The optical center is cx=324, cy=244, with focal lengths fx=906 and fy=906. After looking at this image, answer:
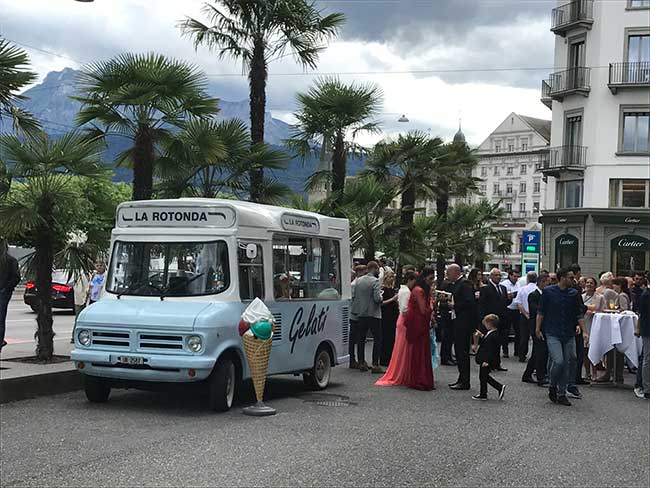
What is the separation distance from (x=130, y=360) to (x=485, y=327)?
6.09 m

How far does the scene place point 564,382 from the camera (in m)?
13.1

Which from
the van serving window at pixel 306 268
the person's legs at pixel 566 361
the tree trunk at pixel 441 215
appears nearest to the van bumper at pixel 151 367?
the van serving window at pixel 306 268

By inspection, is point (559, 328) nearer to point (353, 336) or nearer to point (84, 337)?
point (353, 336)

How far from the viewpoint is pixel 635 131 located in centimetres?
4841

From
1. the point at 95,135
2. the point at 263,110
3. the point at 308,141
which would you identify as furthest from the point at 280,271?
the point at 308,141

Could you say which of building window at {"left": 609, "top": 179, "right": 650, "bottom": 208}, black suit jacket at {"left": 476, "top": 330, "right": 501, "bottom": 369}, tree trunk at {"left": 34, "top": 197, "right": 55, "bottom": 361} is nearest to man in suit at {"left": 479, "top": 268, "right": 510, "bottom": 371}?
black suit jacket at {"left": 476, "top": 330, "right": 501, "bottom": 369}

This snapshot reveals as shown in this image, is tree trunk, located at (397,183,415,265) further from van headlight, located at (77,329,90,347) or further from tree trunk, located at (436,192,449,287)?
van headlight, located at (77,329,90,347)

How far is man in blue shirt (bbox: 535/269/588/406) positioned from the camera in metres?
13.1

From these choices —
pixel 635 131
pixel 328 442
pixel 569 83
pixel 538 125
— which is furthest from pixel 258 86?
pixel 538 125

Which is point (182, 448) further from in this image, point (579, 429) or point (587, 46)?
point (587, 46)

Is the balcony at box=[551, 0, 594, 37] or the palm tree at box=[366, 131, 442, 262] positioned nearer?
the palm tree at box=[366, 131, 442, 262]

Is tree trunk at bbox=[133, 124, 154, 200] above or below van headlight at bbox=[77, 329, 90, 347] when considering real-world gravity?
above

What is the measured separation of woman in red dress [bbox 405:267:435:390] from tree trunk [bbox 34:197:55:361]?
5585 millimetres

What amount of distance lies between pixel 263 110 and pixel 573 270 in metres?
10.5
